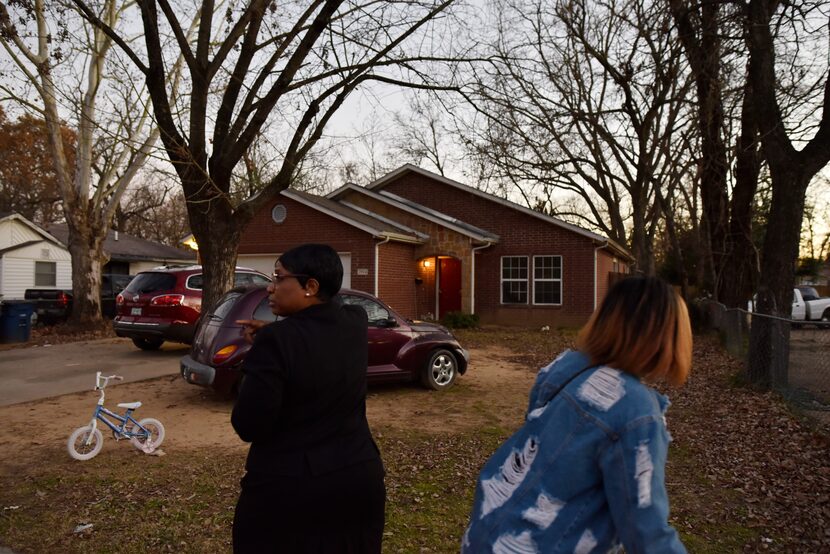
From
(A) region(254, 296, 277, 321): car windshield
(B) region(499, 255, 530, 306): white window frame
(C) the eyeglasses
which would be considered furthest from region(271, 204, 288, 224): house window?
(C) the eyeglasses

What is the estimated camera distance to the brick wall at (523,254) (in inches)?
799

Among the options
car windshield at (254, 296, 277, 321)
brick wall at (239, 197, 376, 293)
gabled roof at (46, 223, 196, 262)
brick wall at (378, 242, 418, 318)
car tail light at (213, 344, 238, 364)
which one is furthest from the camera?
gabled roof at (46, 223, 196, 262)

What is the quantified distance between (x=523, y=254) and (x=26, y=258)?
19.8 metres

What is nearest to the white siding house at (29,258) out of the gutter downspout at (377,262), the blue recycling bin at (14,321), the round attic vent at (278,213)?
the round attic vent at (278,213)

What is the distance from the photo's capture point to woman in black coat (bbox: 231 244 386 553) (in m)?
2.09

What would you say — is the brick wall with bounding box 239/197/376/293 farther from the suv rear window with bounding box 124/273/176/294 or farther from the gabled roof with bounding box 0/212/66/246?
the gabled roof with bounding box 0/212/66/246

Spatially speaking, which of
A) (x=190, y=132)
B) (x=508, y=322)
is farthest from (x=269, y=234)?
(x=190, y=132)

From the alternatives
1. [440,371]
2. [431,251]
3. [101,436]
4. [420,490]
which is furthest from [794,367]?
[431,251]

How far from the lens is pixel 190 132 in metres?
9.34

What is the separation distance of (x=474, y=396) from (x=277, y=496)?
7.16 m

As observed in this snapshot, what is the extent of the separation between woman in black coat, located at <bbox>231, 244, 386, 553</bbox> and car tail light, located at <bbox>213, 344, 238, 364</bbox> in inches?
219

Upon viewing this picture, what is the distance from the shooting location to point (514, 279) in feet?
69.9

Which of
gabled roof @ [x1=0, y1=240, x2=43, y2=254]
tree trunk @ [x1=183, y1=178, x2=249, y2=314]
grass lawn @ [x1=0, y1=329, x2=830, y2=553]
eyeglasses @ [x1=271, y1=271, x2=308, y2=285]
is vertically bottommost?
grass lawn @ [x1=0, y1=329, x2=830, y2=553]

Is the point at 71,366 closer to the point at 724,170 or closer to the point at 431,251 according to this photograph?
the point at 431,251
